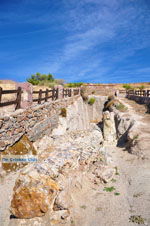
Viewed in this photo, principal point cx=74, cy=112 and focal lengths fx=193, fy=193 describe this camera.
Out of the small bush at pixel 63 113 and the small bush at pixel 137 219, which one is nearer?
the small bush at pixel 137 219

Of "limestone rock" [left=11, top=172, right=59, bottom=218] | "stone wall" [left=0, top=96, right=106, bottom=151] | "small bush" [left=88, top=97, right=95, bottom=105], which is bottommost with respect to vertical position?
"limestone rock" [left=11, top=172, right=59, bottom=218]

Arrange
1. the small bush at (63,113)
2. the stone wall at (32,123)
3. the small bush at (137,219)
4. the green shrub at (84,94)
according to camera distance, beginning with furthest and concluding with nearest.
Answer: the green shrub at (84,94), the small bush at (63,113), the stone wall at (32,123), the small bush at (137,219)

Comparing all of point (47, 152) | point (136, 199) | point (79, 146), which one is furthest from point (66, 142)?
point (136, 199)

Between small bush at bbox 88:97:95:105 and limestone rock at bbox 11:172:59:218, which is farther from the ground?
small bush at bbox 88:97:95:105

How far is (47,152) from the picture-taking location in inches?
255

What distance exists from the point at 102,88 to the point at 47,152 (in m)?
33.7

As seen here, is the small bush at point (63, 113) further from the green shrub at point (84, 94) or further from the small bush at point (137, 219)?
the green shrub at point (84, 94)

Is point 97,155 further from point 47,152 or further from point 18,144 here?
point 18,144

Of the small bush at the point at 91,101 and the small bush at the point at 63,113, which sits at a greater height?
the small bush at the point at 91,101

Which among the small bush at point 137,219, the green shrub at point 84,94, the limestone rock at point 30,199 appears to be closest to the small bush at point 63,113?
the limestone rock at point 30,199

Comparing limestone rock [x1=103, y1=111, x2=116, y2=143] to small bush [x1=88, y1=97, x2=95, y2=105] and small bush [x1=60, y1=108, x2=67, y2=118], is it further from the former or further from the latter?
small bush [x1=88, y1=97, x2=95, y2=105]

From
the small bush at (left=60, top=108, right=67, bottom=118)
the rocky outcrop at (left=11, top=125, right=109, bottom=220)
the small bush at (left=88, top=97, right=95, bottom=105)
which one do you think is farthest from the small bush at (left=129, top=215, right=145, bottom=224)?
the small bush at (left=88, top=97, right=95, bottom=105)

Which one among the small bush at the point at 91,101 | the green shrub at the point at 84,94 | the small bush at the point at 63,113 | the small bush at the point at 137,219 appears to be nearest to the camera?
the small bush at the point at 137,219

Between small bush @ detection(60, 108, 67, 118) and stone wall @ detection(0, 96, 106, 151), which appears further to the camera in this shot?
small bush @ detection(60, 108, 67, 118)
